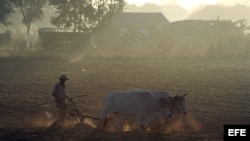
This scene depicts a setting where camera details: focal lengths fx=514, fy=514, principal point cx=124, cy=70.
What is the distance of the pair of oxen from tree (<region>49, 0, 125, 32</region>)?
130 ft

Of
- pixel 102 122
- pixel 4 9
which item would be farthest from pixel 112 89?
pixel 4 9

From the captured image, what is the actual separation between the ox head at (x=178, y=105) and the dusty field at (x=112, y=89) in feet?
1.64

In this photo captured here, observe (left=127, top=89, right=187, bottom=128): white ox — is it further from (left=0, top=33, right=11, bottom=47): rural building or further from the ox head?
(left=0, top=33, right=11, bottom=47): rural building

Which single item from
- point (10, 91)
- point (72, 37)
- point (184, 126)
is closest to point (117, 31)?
point (72, 37)

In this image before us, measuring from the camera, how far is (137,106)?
1416cm

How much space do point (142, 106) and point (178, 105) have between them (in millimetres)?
1029

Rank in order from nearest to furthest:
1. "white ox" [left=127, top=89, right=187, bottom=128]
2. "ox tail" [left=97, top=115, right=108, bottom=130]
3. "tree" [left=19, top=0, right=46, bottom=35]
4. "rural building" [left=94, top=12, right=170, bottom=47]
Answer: "white ox" [left=127, top=89, right=187, bottom=128] → "ox tail" [left=97, top=115, right=108, bottom=130] → "rural building" [left=94, top=12, right=170, bottom=47] → "tree" [left=19, top=0, right=46, bottom=35]

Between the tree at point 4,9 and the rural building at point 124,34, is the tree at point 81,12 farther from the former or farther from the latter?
the tree at point 4,9

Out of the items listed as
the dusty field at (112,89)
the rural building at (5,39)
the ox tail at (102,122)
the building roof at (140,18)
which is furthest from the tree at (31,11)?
the ox tail at (102,122)

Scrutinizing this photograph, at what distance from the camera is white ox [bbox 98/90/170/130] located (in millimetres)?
14125

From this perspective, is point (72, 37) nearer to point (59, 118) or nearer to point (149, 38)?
point (149, 38)

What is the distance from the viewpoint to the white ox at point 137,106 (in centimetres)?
1412

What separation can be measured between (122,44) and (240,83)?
28727 mm

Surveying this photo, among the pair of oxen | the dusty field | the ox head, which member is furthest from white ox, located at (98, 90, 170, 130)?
the dusty field
